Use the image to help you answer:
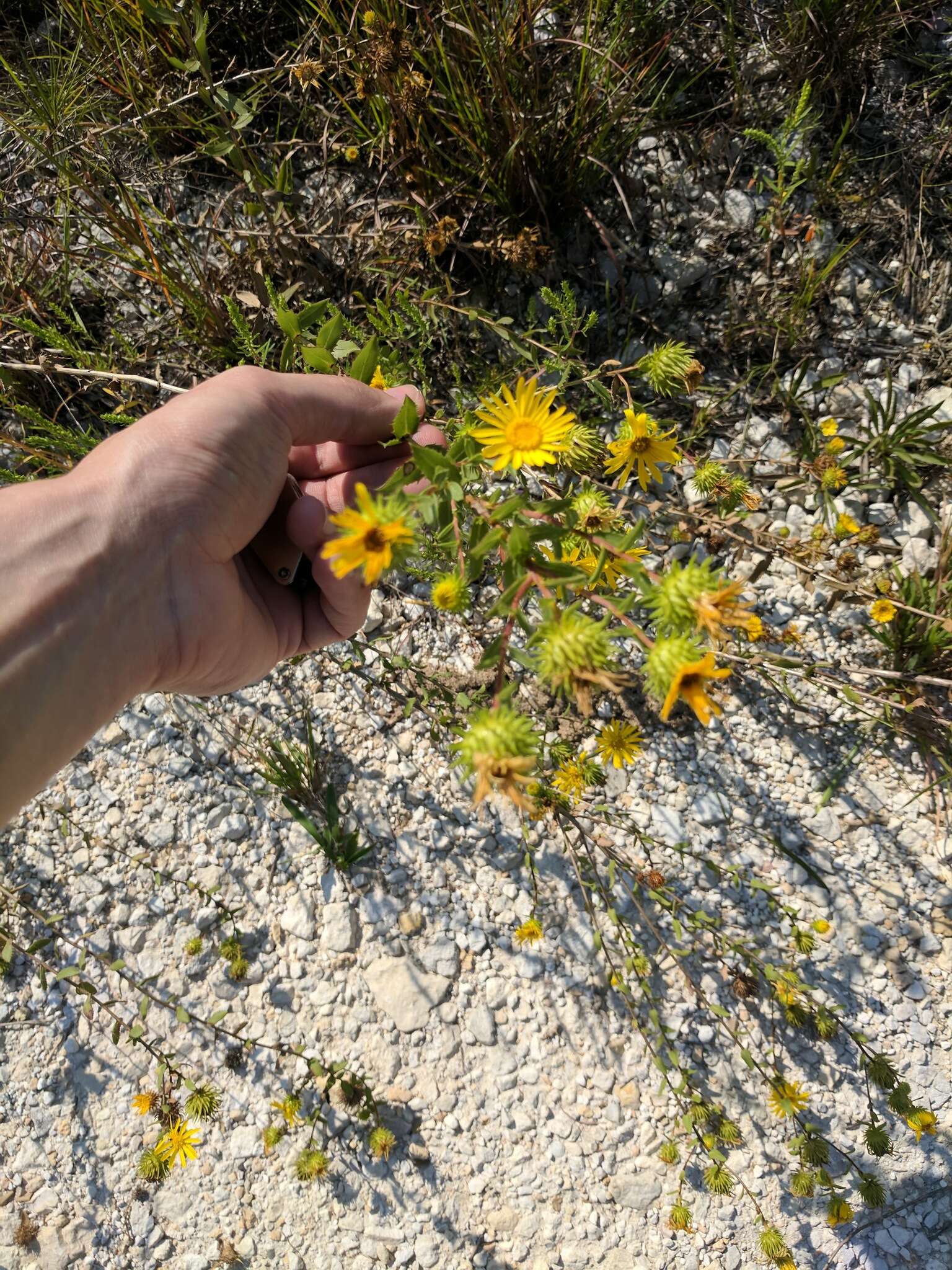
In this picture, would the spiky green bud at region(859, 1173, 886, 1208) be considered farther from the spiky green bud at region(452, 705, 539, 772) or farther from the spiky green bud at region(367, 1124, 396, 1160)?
the spiky green bud at region(452, 705, 539, 772)

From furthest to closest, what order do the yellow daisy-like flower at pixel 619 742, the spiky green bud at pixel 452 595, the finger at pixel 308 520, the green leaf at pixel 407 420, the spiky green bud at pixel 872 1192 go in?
the yellow daisy-like flower at pixel 619 742, the spiky green bud at pixel 872 1192, the finger at pixel 308 520, the green leaf at pixel 407 420, the spiky green bud at pixel 452 595

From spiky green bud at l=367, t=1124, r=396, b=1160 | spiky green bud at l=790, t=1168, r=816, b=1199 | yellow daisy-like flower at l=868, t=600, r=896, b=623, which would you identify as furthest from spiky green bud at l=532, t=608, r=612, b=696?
spiky green bud at l=790, t=1168, r=816, b=1199

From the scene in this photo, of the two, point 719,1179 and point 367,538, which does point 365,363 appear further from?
point 719,1179

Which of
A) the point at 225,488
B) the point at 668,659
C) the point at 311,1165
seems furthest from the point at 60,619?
the point at 311,1165

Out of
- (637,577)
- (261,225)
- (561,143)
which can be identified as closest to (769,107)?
(561,143)

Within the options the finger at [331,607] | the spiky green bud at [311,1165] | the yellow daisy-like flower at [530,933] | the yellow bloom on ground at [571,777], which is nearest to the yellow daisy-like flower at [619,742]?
the yellow bloom on ground at [571,777]

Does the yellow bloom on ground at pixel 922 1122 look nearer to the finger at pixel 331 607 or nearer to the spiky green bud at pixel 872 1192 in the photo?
the spiky green bud at pixel 872 1192
